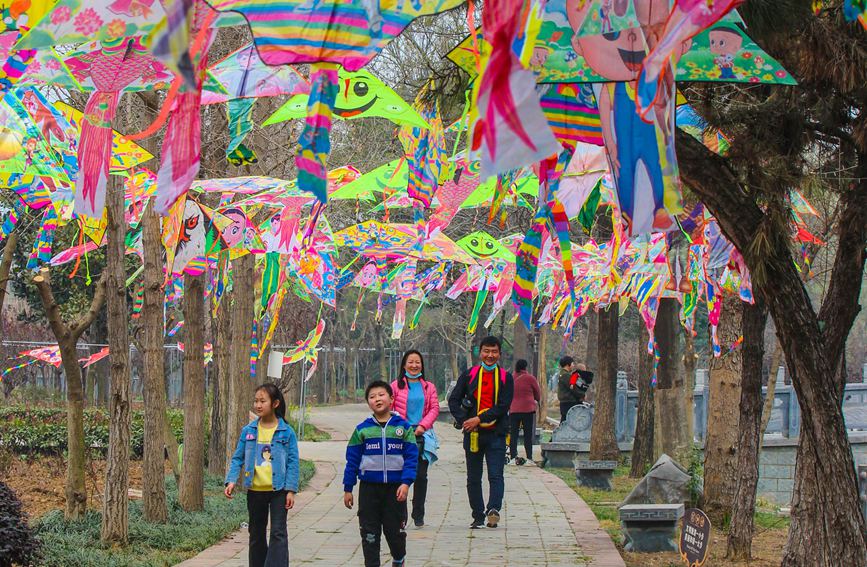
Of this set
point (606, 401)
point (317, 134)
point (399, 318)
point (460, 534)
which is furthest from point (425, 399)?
point (399, 318)

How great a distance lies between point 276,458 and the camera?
7.75m

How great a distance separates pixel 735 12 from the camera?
587cm

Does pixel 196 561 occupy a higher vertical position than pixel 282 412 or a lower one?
lower

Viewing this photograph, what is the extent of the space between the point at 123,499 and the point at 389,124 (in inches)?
460

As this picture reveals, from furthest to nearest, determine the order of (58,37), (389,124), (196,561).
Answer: (389,124)
(196,561)
(58,37)

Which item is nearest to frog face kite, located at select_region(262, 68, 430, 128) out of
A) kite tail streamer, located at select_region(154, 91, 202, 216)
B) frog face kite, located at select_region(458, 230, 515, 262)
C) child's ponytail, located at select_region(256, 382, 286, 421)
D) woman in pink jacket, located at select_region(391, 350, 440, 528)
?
child's ponytail, located at select_region(256, 382, 286, 421)

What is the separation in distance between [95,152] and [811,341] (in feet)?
15.0

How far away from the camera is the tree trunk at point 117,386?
9008 mm

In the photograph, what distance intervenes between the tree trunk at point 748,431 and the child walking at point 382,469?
2.95m

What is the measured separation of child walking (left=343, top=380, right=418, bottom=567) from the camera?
798 centimetres

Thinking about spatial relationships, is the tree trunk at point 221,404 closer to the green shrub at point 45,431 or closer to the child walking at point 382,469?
the green shrub at point 45,431

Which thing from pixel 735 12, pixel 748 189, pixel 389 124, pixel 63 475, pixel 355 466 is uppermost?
pixel 389 124

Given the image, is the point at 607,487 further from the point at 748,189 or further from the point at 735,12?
the point at 735,12

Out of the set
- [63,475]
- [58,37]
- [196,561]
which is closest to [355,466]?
[196,561]
